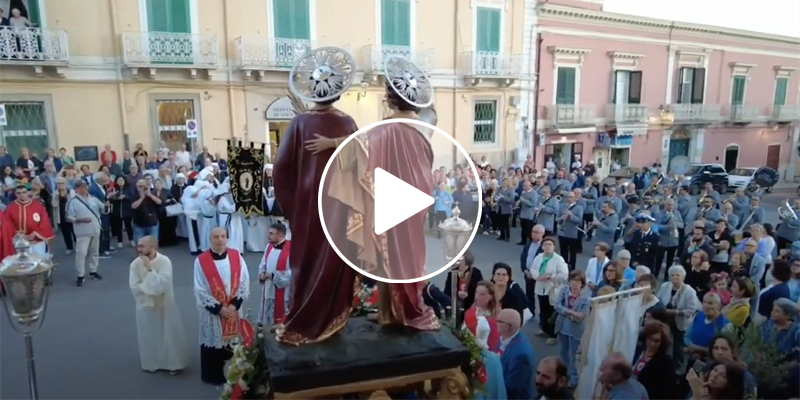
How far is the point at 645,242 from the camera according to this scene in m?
9.03

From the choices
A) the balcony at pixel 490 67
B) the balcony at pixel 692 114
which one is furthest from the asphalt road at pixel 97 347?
the balcony at pixel 692 114

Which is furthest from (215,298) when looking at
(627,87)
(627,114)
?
(627,87)

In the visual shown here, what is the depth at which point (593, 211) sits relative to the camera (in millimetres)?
12414

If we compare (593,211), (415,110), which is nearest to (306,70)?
(415,110)

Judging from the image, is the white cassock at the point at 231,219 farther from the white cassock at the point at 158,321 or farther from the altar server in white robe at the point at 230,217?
the white cassock at the point at 158,321

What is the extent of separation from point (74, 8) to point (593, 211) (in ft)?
44.4

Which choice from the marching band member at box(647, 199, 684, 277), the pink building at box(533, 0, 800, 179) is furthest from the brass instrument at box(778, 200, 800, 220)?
the pink building at box(533, 0, 800, 179)

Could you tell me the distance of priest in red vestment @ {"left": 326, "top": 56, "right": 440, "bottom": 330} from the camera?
311 cm

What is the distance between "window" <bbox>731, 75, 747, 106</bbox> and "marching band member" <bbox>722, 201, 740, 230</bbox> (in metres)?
21.7

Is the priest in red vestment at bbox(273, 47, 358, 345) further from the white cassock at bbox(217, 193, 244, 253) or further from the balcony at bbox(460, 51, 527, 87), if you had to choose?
the balcony at bbox(460, 51, 527, 87)

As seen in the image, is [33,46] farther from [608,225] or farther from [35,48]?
[608,225]

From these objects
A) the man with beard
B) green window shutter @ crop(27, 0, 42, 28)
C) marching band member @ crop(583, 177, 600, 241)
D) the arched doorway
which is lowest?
the arched doorway

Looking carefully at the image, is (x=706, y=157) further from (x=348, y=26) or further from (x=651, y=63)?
(x=348, y=26)
